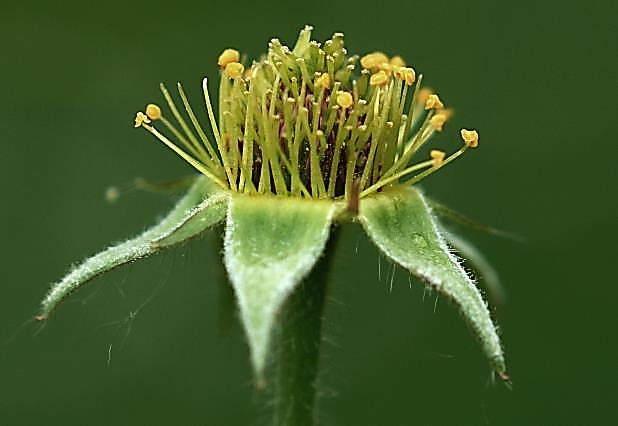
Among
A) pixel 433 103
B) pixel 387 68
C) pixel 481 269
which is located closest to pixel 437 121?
pixel 433 103

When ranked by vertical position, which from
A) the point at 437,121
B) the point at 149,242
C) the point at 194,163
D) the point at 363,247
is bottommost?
the point at 363,247

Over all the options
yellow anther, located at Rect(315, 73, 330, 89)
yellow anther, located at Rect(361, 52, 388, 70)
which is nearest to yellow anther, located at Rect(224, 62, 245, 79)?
yellow anther, located at Rect(315, 73, 330, 89)

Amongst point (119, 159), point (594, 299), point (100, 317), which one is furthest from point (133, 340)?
point (594, 299)

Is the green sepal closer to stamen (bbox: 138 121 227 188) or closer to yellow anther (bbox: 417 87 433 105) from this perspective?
yellow anther (bbox: 417 87 433 105)

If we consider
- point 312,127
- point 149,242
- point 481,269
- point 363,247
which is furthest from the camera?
point 363,247

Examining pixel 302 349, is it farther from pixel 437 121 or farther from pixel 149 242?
pixel 437 121

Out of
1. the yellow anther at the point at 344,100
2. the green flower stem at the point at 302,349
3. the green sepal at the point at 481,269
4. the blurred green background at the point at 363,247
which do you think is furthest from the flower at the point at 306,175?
the blurred green background at the point at 363,247

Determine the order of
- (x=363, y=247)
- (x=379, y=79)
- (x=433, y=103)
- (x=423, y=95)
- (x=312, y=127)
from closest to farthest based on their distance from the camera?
(x=312, y=127), (x=379, y=79), (x=433, y=103), (x=423, y=95), (x=363, y=247)
